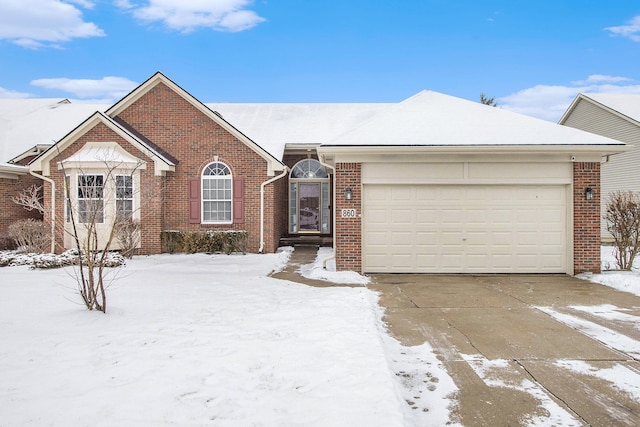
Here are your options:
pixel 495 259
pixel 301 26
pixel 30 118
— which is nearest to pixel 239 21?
pixel 301 26

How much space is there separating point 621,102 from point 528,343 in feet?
64.6

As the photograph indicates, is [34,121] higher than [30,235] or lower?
higher

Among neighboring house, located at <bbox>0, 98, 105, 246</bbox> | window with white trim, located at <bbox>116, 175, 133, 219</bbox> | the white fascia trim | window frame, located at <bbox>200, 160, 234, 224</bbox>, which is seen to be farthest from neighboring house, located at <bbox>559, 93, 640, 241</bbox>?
neighboring house, located at <bbox>0, 98, 105, 246</bbox>

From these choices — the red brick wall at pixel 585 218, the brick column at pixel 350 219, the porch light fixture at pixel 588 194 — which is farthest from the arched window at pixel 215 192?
the porch light fixture at pixel 588 194

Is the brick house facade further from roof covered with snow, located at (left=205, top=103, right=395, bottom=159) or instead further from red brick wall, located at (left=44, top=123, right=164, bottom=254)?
roof covered with snow, located at (left=205, top=103, right=395, bottom=159)

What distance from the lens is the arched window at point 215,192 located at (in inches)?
588

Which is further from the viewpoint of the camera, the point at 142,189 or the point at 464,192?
→ the point at 142,189

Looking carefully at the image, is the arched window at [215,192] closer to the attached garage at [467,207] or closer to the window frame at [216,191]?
the window frame at [216,191]

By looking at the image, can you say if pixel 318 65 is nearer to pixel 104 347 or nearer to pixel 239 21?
pixel 239 21

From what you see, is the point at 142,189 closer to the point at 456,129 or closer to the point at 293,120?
the point at 293,120

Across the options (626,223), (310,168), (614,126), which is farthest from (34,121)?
(614,126)

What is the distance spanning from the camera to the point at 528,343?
5.57m

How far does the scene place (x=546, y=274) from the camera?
1057 cm

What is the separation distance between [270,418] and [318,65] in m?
26.4
